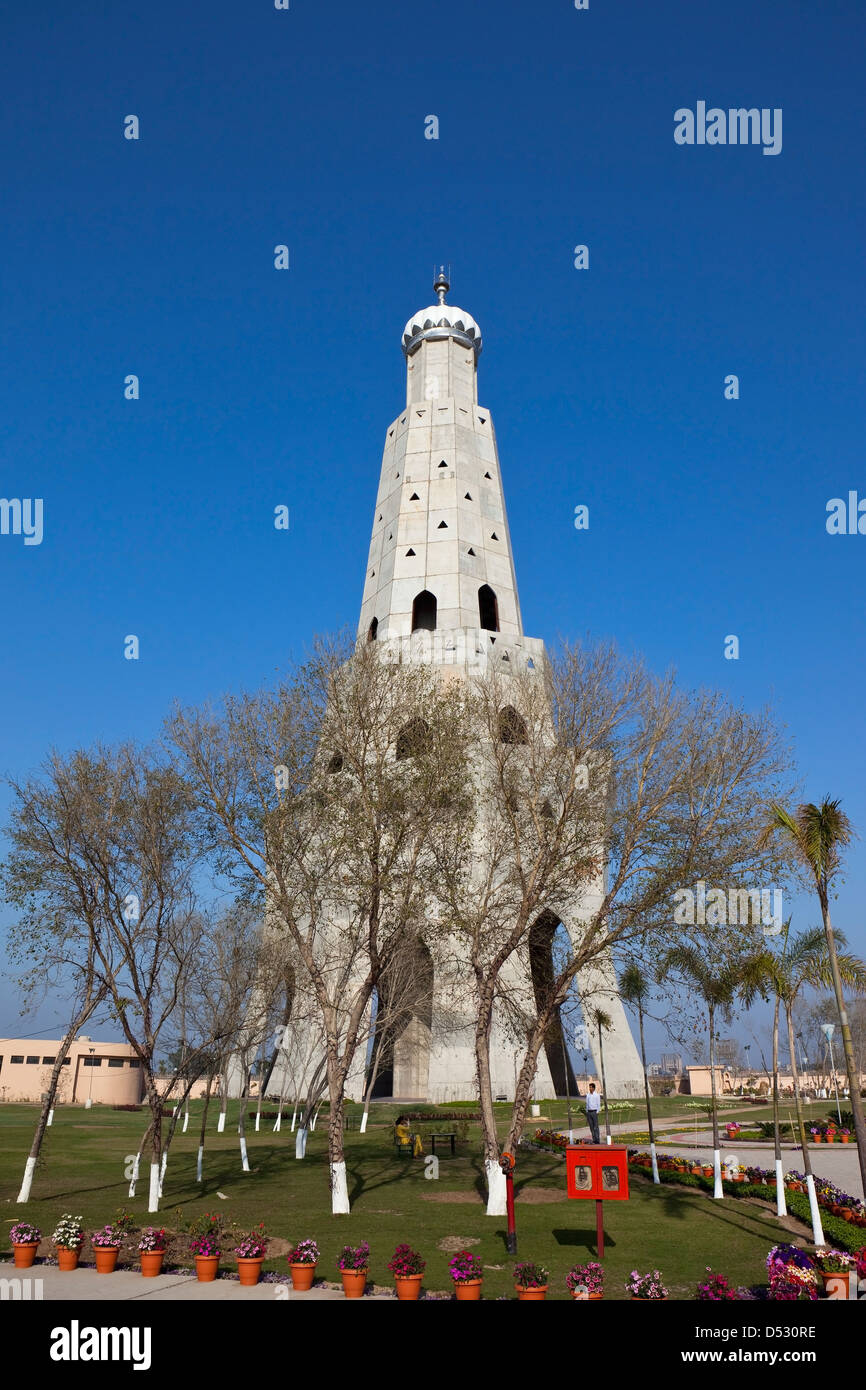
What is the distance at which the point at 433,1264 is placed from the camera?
14898mm

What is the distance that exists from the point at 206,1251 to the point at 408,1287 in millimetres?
3563

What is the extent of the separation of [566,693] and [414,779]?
13.7 feet

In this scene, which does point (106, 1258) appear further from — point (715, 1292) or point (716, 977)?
point (716, 977)

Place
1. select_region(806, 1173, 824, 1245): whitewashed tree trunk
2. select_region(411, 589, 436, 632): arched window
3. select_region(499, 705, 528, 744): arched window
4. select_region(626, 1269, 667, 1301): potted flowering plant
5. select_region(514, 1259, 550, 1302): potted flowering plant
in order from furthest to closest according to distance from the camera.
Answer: select_region(411, 589, 436, 632): arched window < select_region(499, 705, 528, 744): arched window < select_region(806, 1173, 824, 1245): whitewashed tree trunk < select_region(514, 1259, 550, 1302): potted flowering plant < select_region(626, 1269, 667, 1301): potted flowering plant

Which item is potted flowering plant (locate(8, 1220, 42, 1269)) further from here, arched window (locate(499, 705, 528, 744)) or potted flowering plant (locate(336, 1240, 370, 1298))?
arched window (locate(499, 705, 528, 744))

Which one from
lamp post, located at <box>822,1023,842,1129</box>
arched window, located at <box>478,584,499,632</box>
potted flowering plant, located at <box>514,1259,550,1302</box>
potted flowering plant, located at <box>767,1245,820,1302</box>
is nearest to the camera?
potted flowering plant, located at <box>767,1245,820,1302</box>

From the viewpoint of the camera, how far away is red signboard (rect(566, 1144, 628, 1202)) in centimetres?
1544

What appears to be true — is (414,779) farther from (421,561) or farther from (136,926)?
(421,561)

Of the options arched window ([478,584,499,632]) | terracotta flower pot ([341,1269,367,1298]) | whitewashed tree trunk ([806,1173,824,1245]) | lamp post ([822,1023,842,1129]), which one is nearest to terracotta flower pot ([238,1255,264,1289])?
terracotta flower pot ([341,1269,367,1298])

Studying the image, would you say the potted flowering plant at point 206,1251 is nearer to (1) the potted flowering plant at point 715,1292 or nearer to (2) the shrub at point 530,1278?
(2) the shrub at point 530,1278

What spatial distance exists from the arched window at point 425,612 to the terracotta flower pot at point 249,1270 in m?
37.4

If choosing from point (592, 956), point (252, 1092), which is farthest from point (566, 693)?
point (252, 1092)

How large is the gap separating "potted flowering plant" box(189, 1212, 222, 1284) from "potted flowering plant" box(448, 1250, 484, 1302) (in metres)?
3.98

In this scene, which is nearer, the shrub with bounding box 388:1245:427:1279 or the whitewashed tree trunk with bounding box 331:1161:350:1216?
the shrub with bounding box 388:1245:427:1279
